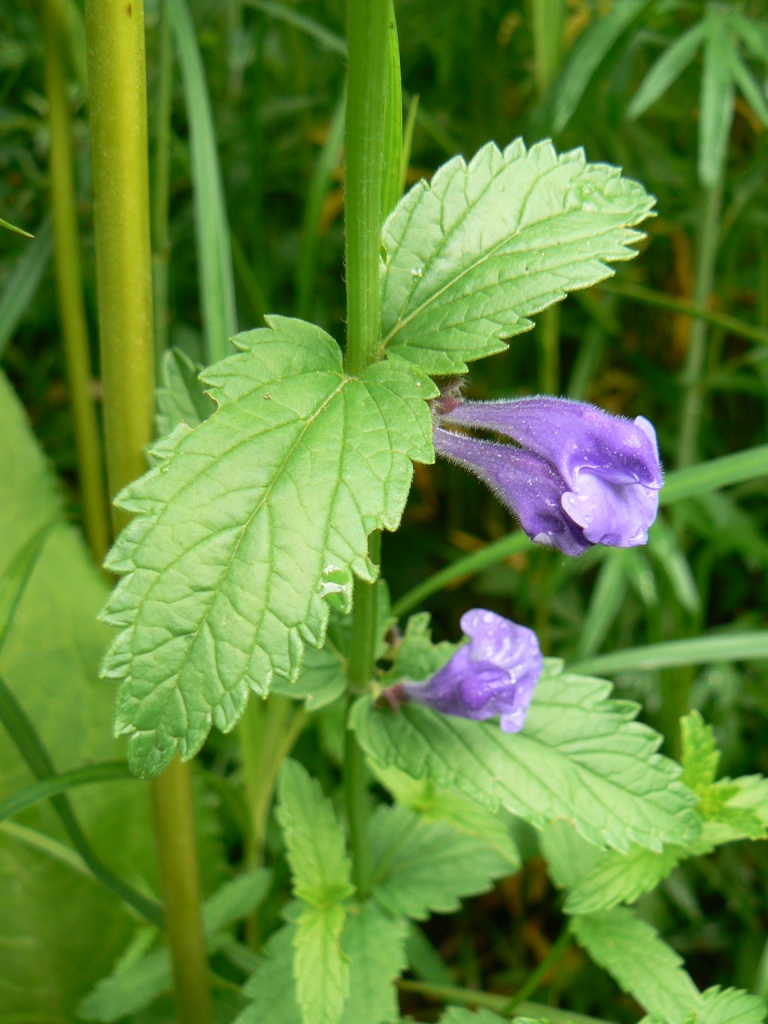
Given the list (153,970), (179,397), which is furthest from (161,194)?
(153,970)

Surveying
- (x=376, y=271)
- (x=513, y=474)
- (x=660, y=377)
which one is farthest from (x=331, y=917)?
(x=660, y=377)

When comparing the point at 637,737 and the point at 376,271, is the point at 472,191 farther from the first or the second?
the point at 637,737

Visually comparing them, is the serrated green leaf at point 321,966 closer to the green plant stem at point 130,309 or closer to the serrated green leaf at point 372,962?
the serrated green leaf at point 372,962

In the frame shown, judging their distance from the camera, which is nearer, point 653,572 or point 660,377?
point 653,572

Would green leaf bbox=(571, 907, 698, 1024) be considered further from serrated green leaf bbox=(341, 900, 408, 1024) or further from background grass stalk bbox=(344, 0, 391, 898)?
background grass stalk bbox=(344, 0, 391, 898)

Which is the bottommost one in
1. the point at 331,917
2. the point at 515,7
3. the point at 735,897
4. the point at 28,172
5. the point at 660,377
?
the point at 735,897

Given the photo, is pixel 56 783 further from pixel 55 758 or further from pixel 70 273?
pixel 70 273

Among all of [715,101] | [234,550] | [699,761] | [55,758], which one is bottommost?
[55,758]

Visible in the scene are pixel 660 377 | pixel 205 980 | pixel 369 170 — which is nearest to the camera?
pixel 369 170
